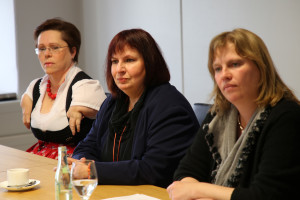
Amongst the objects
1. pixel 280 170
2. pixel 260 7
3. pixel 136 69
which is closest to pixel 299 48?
pixel 260 7

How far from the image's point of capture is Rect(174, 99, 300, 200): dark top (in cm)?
146

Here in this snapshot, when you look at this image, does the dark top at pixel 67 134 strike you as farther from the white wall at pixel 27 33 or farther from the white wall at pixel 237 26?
the white wall at pixel 27 33

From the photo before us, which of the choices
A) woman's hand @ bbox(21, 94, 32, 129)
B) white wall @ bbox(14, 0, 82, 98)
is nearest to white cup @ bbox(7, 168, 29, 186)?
woman's hand @ bbox(21, 94, 32, 129)

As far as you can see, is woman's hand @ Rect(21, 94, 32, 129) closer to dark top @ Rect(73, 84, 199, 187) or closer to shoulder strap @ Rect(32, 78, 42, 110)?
shoulder strap @ Rect(32, 78, 42, 110)

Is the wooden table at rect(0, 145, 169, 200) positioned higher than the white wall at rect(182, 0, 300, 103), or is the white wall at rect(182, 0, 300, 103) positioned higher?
the white wall at rect(182, 0, 300, 103)

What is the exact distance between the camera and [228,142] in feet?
5.52

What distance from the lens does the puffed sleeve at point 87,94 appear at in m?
2.81

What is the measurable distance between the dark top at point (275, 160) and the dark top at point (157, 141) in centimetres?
47

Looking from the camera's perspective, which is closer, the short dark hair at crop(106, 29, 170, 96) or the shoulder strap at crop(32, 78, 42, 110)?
the short dark hair at crop(106, 29, 170, 96)

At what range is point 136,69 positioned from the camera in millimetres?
2205

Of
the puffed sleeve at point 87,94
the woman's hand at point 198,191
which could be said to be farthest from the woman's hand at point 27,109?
the woman's hand at point 198,191

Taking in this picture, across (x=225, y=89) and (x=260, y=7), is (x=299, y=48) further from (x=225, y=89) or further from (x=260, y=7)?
(x=225, y=89)

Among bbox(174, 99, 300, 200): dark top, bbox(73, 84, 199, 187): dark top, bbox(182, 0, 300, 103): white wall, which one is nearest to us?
bbox(174, 99, 300, 200): dark top

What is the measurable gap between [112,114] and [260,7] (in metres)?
1.68
